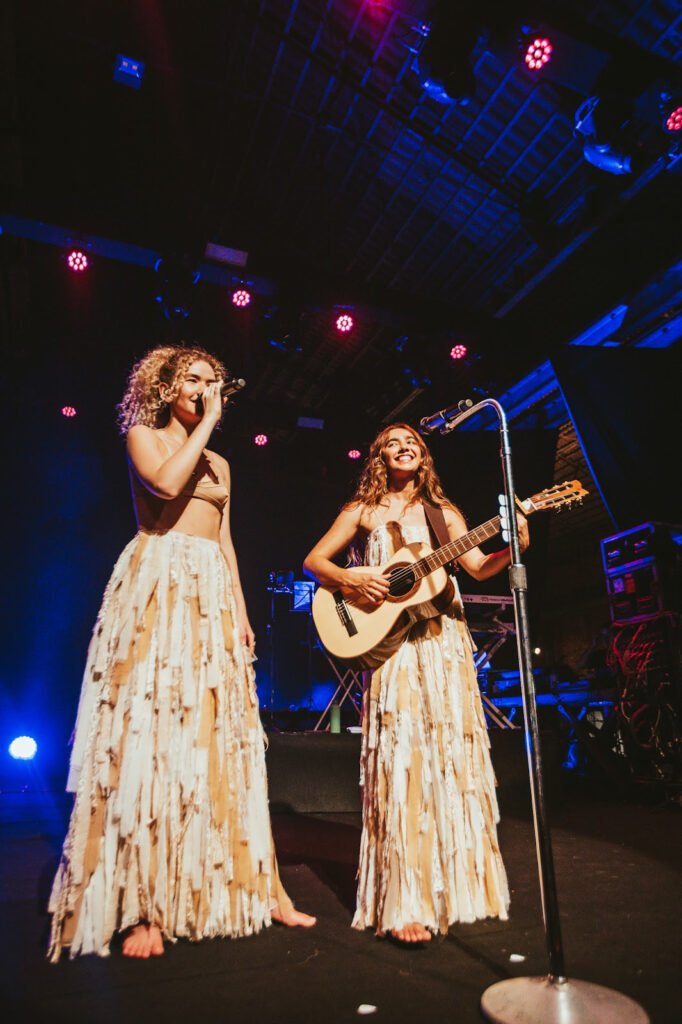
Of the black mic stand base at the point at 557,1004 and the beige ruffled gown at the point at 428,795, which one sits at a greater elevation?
the beige ruffled gown at the point at 428,795

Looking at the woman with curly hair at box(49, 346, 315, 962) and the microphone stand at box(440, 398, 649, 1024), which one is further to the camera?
the woman with curly hair at box(49, 346, 315, 962)

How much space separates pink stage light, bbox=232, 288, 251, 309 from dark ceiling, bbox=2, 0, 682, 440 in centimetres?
17

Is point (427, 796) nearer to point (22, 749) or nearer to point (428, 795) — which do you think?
point (428, 795)

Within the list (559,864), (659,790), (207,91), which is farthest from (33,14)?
(659,790)

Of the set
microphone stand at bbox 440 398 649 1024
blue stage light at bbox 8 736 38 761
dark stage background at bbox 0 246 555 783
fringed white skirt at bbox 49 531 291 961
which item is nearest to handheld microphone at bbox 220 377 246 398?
fringed white skirt at bbox 49 531 291 961

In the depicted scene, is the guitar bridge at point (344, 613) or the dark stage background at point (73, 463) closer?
the guitar bridge at point (344, 613)

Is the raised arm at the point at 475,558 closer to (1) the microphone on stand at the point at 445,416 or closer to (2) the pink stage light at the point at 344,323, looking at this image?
(1) the microphone on stand at the point at 445,416

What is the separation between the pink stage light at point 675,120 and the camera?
17.0 feet

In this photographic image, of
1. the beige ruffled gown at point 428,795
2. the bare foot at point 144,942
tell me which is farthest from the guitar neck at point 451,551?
the bare foot at point 144,942

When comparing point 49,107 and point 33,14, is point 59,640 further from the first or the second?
point 33,14

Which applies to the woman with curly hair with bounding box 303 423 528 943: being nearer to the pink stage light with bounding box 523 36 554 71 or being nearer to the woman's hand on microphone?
the woman's hand on microphone

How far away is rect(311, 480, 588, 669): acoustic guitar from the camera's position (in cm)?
257

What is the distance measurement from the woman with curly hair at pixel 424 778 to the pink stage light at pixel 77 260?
545 centimetres

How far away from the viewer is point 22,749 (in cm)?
789
